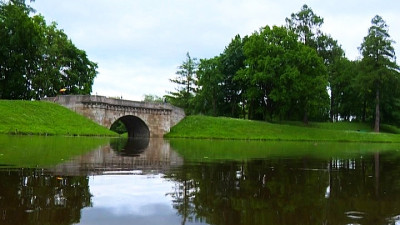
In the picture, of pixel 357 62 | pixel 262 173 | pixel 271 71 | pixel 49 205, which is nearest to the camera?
pixel 49 205

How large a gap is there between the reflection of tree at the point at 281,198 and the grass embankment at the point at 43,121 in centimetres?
2511

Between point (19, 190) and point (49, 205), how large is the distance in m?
1.52

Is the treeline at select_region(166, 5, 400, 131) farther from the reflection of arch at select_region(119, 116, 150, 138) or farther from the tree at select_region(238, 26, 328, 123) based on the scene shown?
the reflection of arch at select_region(119, 116, 150, 138)

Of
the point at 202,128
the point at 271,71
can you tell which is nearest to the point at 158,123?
the point at 202,128

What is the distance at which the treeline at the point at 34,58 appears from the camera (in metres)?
53.0

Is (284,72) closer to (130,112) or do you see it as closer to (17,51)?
(130,112)

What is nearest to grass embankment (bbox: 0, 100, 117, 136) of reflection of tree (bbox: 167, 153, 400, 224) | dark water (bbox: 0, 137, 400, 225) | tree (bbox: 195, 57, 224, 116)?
dark water (bbox: 0, 137, 400, 225)

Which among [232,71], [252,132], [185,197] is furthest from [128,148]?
[232,71]

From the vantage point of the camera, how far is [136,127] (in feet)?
176

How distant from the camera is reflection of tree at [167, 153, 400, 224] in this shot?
19.9 ft

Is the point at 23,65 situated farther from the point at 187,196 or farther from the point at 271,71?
the point at 187,196

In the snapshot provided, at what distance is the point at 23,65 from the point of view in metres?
56.6

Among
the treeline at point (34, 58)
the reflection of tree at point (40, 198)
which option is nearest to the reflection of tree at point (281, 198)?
the reflection of tree at point (40, 198)

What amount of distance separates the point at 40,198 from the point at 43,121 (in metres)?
31.7
